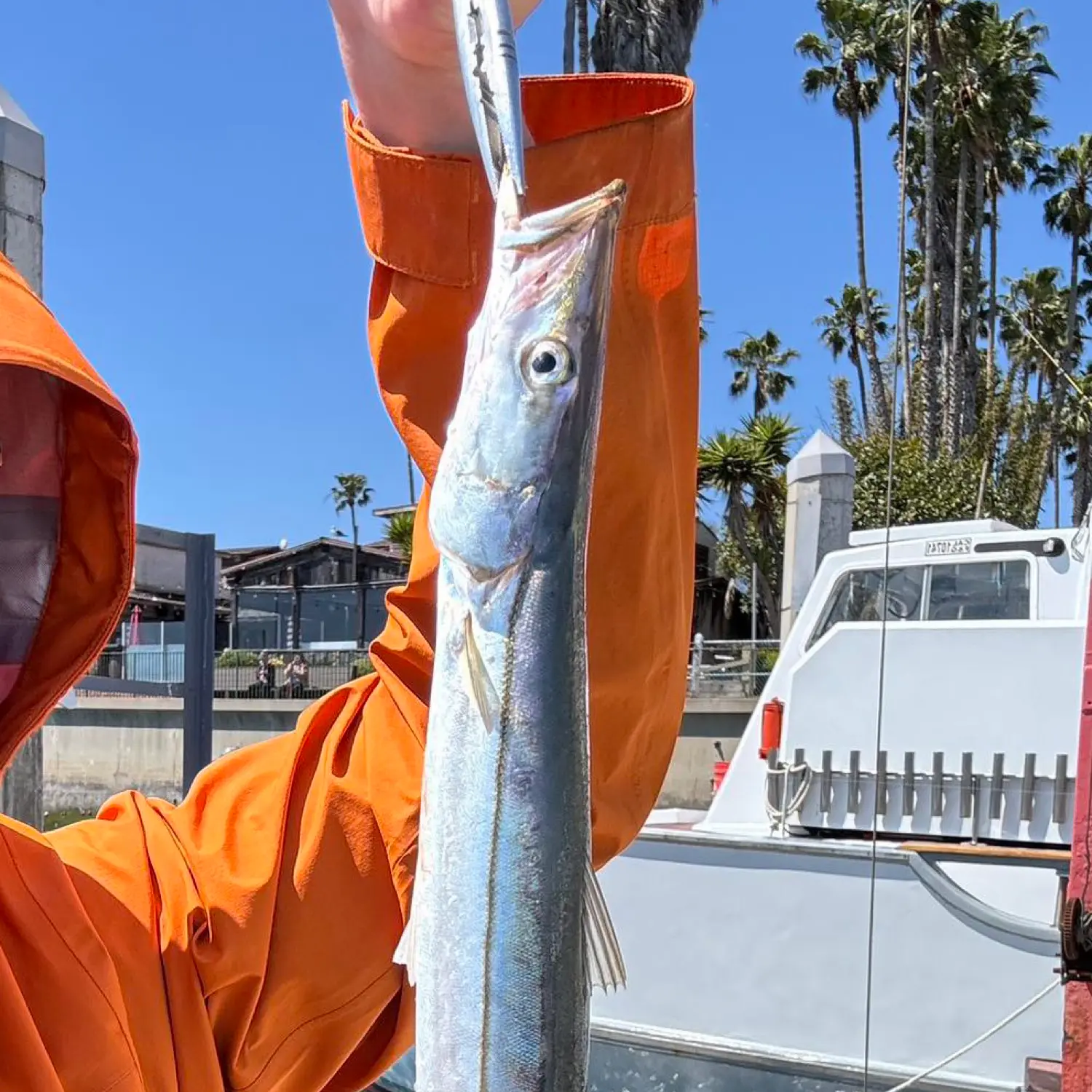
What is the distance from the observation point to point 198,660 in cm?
412

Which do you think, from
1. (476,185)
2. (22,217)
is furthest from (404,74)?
(22,217)

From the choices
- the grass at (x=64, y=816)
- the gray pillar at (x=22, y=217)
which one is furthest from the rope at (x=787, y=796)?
the grass at (x=64, y=816)

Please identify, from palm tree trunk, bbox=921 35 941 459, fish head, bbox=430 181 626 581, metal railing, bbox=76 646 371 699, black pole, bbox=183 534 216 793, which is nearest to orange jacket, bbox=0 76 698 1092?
fish head, bbox=430 181 626 581

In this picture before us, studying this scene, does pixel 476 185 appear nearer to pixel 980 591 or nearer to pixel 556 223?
pixel 556 223

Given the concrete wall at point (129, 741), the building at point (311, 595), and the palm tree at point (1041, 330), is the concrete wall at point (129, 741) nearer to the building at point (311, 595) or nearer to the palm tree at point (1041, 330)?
the building at point (311, 595)

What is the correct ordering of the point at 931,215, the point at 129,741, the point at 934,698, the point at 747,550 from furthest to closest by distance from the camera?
the point at 931,215
the point at 747,550
the point at 129,741
the point at 934,698

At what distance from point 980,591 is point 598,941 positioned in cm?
639

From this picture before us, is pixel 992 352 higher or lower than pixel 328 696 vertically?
higher

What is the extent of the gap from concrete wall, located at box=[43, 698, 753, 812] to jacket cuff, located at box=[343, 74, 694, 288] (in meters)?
19.8

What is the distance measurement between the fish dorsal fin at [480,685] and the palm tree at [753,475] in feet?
77.5

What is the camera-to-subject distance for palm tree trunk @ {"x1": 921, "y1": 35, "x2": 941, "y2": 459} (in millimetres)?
27375

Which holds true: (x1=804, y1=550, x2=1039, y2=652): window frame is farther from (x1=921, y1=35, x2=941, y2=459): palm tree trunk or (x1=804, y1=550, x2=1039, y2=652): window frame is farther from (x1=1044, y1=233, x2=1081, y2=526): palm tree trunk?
(x1=1044, y1=233, x2=1081, y2=526): palm tree trunk

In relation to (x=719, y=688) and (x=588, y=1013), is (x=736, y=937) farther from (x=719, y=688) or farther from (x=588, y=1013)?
(x=719, y=688)

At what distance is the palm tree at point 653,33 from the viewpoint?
520 inches
